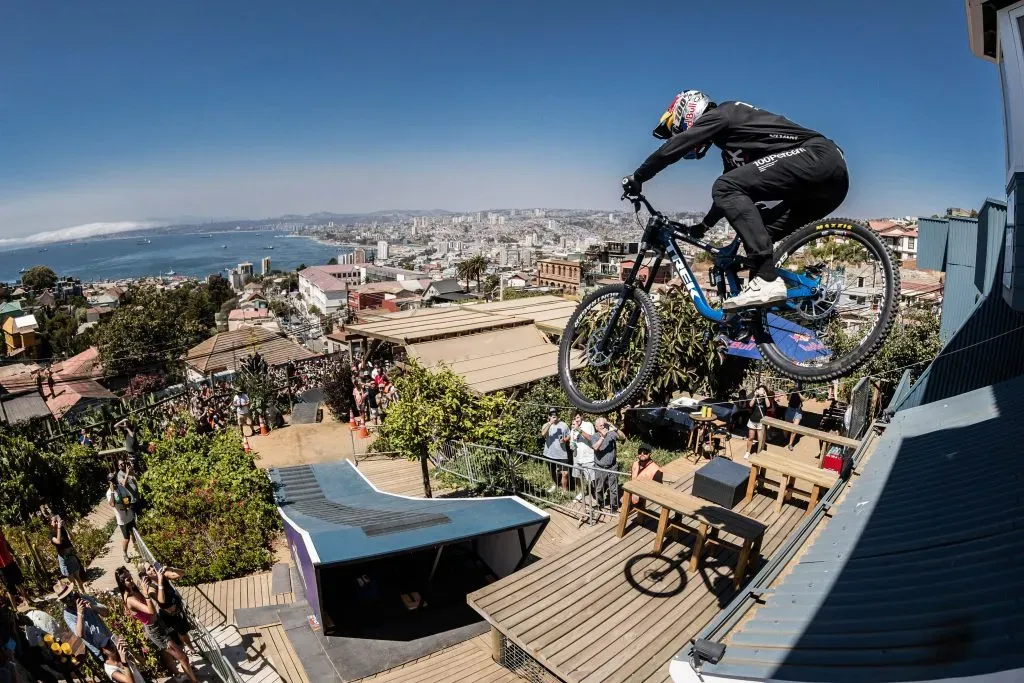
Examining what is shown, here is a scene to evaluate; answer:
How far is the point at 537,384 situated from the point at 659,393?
3489 millimetres

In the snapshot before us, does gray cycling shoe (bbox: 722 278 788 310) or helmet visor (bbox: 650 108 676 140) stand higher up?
helmet visor (bbox: 650 108 676 140)

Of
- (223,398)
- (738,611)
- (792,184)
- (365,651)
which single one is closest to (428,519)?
(365,651)

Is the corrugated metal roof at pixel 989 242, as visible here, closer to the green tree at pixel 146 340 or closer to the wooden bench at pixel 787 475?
the wooden bench at pixel 787 475

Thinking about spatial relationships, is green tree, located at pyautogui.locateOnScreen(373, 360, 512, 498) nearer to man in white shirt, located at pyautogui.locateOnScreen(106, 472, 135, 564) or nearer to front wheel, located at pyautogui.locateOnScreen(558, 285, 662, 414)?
man in white shirt, located at pyautogui.locateOnScreen(106, 472, 135, 564)

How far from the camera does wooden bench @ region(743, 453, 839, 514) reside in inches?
310

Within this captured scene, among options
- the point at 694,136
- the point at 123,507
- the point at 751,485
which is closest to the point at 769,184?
the point at 694,136

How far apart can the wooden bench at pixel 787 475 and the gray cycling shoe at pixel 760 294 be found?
5291 mm

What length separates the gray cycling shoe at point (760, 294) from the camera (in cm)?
348

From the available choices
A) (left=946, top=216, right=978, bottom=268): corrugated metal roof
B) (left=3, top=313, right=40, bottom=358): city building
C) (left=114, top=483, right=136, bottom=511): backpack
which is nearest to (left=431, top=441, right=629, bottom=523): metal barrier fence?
(left=114, top=483, right=136, bottom=511): backpack

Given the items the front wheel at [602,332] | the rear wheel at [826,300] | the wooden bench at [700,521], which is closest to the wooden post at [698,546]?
the wooden bench at [700,521]

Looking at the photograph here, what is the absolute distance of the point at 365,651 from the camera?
8727 millimetres

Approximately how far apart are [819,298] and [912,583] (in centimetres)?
245

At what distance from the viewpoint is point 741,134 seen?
3.56 meters

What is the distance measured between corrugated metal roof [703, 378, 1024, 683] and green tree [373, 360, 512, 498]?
6.66 m
